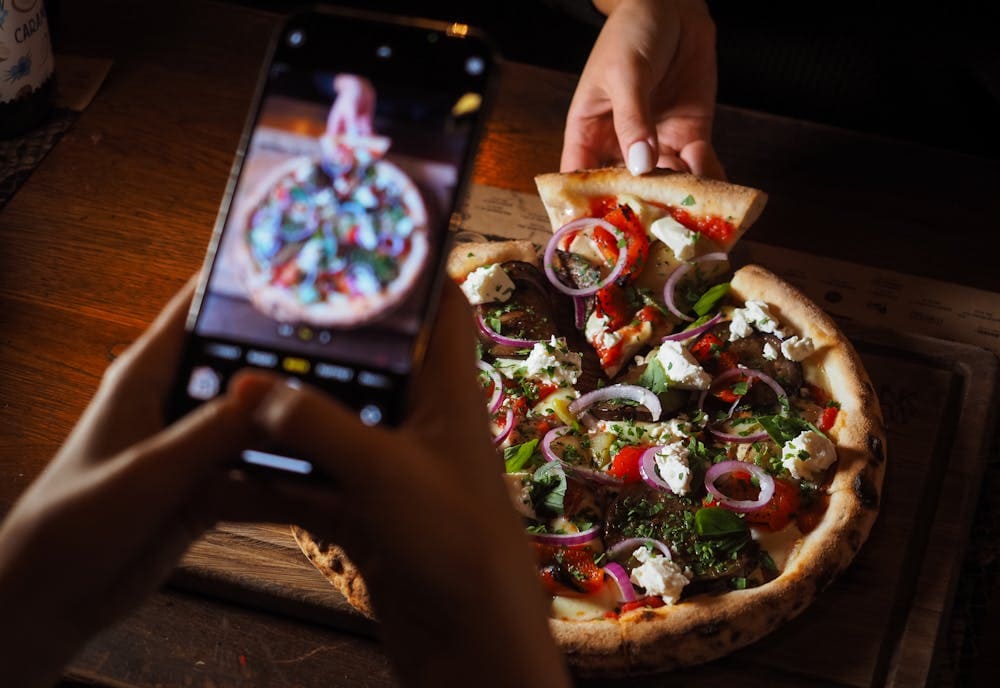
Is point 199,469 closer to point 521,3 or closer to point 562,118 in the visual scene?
point 562,118

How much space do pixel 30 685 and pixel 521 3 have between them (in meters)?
3.86

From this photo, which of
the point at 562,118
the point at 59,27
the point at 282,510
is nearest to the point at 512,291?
the point at 562,118

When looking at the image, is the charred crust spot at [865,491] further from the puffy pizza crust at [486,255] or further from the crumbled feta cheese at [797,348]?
the puffy pizza crust at [486,255]

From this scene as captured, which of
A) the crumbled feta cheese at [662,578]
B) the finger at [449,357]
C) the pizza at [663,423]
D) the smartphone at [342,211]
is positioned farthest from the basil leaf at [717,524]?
the smartphone at [342,211]

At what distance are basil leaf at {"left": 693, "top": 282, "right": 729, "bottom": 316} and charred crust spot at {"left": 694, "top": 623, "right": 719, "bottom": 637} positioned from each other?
94 centimetres

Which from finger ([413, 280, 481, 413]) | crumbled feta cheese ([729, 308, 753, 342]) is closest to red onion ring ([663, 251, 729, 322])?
crumbled feta cheese ([729, 308, 753, 342])

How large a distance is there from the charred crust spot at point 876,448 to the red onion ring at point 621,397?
1.71ft

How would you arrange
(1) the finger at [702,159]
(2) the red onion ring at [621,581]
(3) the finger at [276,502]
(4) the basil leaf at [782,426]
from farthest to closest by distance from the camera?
(1) the finger at [702,159] → (4) the basil leaf at [782,426] → (2) the red onion ring at [621,581] → (3) the finger at [276,502]

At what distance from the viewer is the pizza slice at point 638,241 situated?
9.14 ft

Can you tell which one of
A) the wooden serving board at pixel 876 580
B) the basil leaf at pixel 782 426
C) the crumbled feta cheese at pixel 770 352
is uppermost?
the crumbled feta cheese at pixel 770 352

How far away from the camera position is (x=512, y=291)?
109 inches

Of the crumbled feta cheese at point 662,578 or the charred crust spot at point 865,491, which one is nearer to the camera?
the crumbled feta cheese at point 662,578

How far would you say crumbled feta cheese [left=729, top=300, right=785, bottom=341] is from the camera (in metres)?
2.68

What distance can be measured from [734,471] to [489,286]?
0.81 meters
